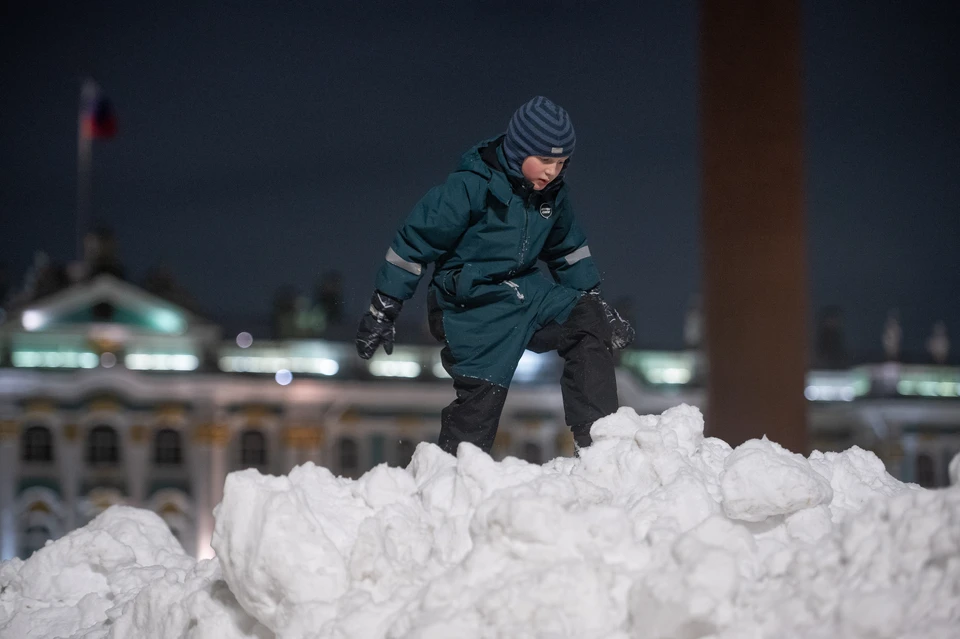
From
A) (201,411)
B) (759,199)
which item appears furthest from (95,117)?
(759,199)

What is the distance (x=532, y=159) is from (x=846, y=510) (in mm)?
1433

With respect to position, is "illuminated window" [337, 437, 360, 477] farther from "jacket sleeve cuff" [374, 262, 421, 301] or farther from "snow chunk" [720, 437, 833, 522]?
"snow chunk" [720, 437, 833, 522]

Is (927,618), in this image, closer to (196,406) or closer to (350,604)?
(350,604)

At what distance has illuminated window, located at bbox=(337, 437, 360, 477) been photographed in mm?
27433

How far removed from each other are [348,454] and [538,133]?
79.5ft

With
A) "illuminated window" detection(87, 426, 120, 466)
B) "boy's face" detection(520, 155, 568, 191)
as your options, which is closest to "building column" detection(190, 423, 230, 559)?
"illuminated window" detection(87, 426, 120, 466)

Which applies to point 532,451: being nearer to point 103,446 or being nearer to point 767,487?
point 103,446

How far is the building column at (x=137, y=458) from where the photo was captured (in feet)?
86.3

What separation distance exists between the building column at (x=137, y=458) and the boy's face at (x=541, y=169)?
23.8m

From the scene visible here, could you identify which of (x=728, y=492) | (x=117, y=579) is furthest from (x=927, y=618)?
(x=117, y=579)

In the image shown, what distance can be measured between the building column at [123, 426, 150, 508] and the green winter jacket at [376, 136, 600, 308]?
23.5m

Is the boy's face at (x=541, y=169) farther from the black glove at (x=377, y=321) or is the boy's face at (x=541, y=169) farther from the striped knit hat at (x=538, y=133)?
the black glove at (x=377, y=321)

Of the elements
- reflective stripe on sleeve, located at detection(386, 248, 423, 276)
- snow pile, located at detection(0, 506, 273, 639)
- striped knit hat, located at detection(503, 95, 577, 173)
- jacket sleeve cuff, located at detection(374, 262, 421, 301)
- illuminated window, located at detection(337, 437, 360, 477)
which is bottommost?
illuminated window, located at detection(337, 437, 360, 477)

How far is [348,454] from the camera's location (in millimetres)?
27625
